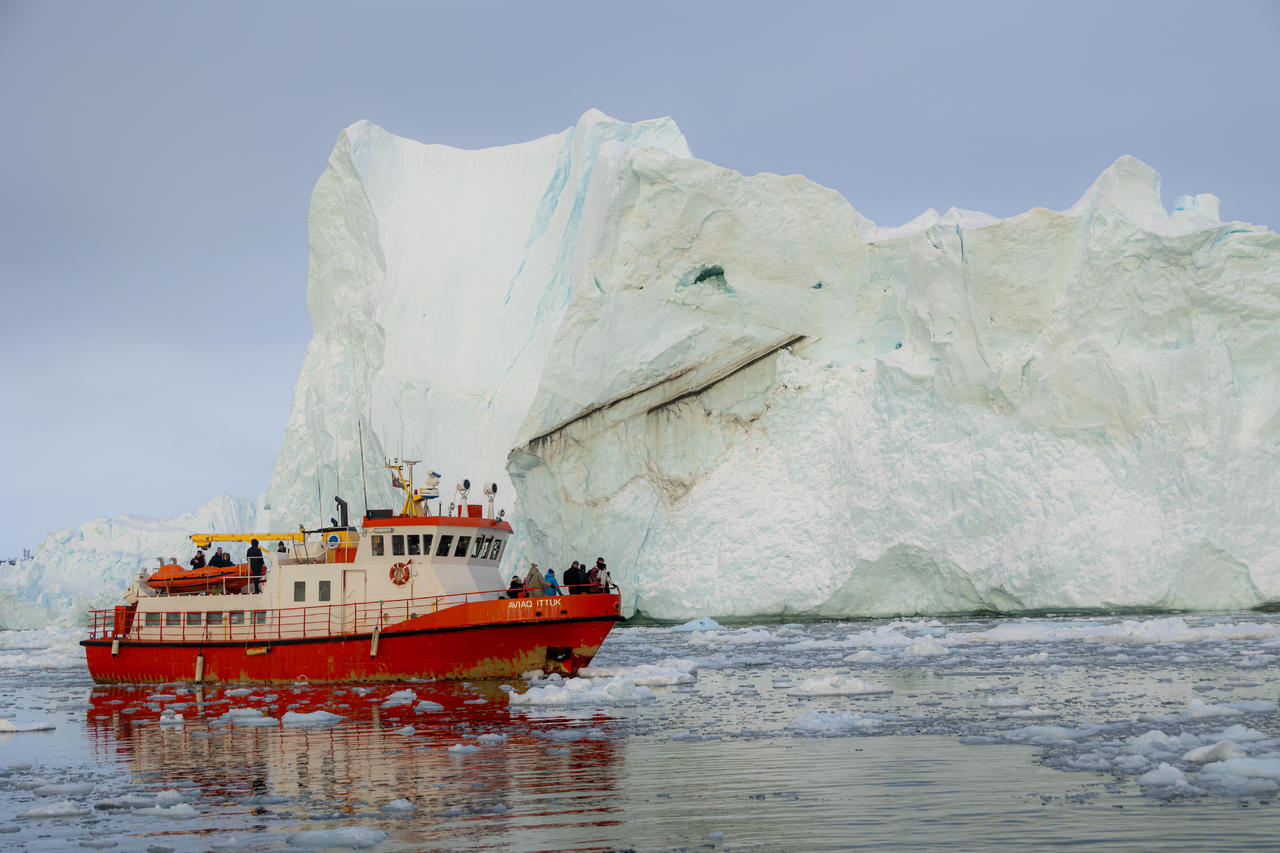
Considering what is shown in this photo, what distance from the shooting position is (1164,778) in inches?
286

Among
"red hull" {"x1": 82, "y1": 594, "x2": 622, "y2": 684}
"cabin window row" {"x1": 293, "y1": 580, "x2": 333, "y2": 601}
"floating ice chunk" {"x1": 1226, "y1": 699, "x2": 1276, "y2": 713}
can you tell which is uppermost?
"cabin window row" {"x1": 293, "y1": 580, "x2": 333, "y2": 601}

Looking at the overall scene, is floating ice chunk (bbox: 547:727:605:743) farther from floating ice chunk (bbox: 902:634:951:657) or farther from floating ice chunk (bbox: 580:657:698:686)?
floating ice chunk (bbox: 902:634:951:657)

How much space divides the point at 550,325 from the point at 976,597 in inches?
669

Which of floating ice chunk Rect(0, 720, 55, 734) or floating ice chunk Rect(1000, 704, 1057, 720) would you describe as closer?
floating ice chunk Rect(1000, 704, 1057, 720)

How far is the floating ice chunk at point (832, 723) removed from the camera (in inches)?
410

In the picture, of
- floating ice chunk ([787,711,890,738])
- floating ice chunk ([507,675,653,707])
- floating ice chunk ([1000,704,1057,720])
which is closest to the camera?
floating ice chunk ([787,711,890,738])

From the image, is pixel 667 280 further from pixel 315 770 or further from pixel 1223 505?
pixel 315 770

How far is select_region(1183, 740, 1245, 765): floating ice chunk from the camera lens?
7797mm

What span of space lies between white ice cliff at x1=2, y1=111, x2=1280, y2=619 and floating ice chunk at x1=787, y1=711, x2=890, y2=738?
16.4 metres

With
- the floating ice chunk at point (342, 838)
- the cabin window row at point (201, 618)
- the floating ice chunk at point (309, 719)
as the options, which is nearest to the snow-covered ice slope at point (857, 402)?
the cabin window row at point (201, 618)

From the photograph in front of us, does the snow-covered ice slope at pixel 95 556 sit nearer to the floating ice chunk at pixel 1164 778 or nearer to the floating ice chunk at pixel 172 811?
Answer: the floating ice chunk at pixel 172 811

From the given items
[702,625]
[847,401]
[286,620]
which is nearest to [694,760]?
[286,620]

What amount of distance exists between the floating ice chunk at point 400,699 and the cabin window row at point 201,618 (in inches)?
171

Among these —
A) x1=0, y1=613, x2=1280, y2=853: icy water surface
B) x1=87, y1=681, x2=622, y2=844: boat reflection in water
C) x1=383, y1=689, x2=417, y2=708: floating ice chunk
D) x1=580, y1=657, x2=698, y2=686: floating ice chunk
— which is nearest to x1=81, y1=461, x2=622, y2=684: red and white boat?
x1=580, y1=657, x2=698, y2=686: floating ice chunk
